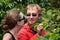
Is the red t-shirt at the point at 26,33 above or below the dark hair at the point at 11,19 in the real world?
below

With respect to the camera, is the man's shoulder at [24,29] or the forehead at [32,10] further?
the forehead at [32,10]

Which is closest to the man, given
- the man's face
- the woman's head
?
the man's face

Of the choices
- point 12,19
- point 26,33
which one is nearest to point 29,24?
point 26,33

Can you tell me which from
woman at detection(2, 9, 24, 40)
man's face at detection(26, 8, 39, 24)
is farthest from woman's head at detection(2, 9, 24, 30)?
man's face at detection(26, 8, 39, 24)

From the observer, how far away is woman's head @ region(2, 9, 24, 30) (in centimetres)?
414

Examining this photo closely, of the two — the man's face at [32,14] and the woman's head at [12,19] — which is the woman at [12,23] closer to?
the woman's head at [12,19]

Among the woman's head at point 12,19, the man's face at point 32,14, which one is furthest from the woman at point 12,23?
the man's face at point 32,14

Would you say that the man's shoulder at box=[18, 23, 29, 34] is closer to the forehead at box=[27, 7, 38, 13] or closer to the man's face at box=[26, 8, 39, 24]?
the man's face at box=[26, 8, 39, 24]

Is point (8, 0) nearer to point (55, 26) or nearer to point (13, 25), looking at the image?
point (13, 25)

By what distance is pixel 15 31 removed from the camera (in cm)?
425

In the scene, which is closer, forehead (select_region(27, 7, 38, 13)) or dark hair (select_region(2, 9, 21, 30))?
dark hair (select_region(2, 9, 21, 30))

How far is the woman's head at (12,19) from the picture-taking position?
414 cm

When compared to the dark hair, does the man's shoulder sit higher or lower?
lower

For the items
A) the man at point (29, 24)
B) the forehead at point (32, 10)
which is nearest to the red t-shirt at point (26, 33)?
the man at point (29, 24)
